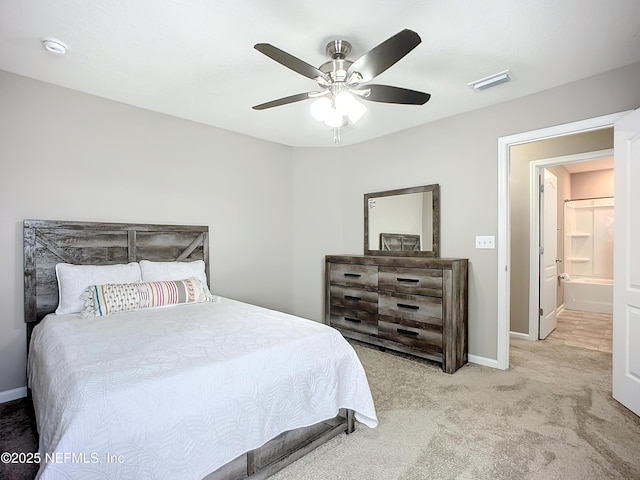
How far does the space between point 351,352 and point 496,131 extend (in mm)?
2442

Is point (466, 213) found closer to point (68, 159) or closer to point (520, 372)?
point (520, 372)

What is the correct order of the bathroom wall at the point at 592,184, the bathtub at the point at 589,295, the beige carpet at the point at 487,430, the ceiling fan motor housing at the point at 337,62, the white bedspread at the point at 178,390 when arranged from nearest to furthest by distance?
1. the white bedspread at the point at 178,390
2. the beige carpet at the point at 487,430
3. the ceiling fan motor housing at the point at 337,62
4. the bathtub at the point at 589,295
5. the bathroom wall at the point at 592,184

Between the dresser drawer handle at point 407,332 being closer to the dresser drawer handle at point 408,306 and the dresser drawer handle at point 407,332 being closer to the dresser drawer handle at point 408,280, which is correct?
the dresser drawer handle at point 408,306

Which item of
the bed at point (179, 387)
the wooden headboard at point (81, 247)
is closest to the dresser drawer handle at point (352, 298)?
the bed at point (179, 387)

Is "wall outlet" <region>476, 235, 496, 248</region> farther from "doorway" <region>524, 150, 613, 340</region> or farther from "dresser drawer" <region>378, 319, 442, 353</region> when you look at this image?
"doorway" <region>524, 150, 613, 340</region>

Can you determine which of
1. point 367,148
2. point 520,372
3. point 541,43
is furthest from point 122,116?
point 520,372

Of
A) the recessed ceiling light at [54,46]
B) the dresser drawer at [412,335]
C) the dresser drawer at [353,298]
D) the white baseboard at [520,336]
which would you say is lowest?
the white baseboard at [520,336]

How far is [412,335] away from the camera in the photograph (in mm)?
3152

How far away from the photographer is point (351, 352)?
1952 millimetres

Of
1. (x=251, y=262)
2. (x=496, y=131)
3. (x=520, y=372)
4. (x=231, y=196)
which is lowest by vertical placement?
(x=520, y=372)

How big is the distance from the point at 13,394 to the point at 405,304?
3.26 meters

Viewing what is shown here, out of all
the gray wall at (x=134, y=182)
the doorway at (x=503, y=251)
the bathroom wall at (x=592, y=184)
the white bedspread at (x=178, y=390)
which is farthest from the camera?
the bathroom wall at (x=592, y=184)

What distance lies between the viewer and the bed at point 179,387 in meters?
1.13

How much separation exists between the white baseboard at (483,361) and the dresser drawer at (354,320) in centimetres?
93
